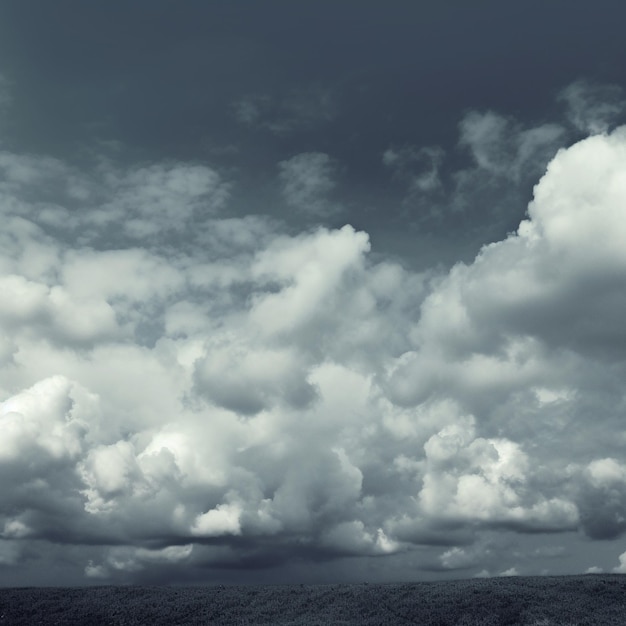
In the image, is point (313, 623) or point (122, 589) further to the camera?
point (122, 589)

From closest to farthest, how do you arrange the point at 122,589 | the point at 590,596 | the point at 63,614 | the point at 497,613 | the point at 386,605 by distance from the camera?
the point at 497,613, the point at 590,596, the point at 386,605, the point at 63,614, the point at 122,589

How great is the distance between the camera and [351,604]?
8375 cm

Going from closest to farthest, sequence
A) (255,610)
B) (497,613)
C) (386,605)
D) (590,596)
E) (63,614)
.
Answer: (497,613) < (590,596) < (386,605) < (255,610) < (63,614)

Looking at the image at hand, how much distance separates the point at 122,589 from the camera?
386 feet

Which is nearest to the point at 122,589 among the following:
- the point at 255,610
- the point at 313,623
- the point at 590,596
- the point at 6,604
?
the point at 6,604

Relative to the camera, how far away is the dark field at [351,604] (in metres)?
70.1

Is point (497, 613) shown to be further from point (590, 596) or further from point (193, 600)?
point (193, 600)

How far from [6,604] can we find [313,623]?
62290 millimetres

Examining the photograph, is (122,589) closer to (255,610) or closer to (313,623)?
(255,610)

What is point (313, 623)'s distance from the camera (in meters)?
73.9

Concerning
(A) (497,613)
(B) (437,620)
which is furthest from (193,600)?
(A) (497,613)

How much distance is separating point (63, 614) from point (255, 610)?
30901 mm

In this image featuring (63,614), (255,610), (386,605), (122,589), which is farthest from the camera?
(122,589)

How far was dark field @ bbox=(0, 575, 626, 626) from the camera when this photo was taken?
7006 centimetres
